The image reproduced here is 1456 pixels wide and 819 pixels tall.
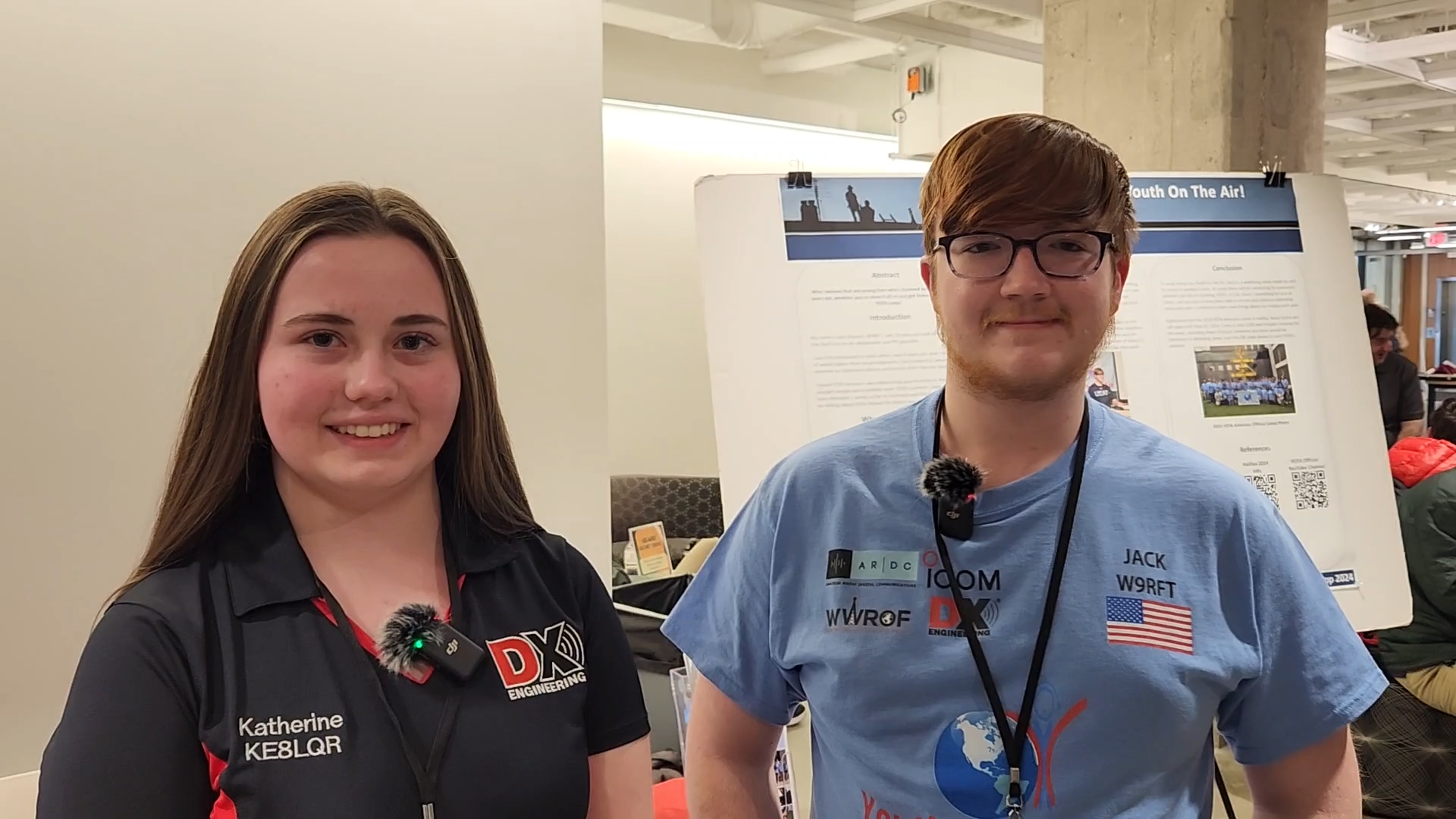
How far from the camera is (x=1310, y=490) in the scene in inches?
91.9

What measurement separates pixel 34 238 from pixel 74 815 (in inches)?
86.6

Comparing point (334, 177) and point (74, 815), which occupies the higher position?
point (334, 177)

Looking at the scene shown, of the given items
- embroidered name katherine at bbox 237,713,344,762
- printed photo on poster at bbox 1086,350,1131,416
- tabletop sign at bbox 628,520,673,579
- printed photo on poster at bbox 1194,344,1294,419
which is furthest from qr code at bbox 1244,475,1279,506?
tabletop sign at bbox 628,520,673,579

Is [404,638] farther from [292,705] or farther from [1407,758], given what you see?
[1407,758]

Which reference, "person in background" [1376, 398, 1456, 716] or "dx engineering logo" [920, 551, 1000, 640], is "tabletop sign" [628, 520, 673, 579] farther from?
"dx engineering logo" [920, 551, 1000, 640]

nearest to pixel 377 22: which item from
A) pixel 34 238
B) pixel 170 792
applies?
pixel 34 238

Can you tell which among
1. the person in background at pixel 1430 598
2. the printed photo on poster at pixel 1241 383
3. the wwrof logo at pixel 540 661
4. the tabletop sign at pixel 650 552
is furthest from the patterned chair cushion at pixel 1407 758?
the wwrof logo at pixel 540 661

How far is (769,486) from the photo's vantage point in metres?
1.38

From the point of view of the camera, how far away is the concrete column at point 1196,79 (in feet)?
10.1

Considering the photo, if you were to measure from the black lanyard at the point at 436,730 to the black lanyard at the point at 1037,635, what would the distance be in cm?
54

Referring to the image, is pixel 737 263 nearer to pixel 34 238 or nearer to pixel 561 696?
pixel 561 696

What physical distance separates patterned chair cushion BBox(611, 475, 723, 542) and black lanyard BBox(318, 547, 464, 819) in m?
4.44

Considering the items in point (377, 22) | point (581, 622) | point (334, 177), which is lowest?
point (581, 622)

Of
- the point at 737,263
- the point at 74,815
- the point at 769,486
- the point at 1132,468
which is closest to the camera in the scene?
the point at 74,815
